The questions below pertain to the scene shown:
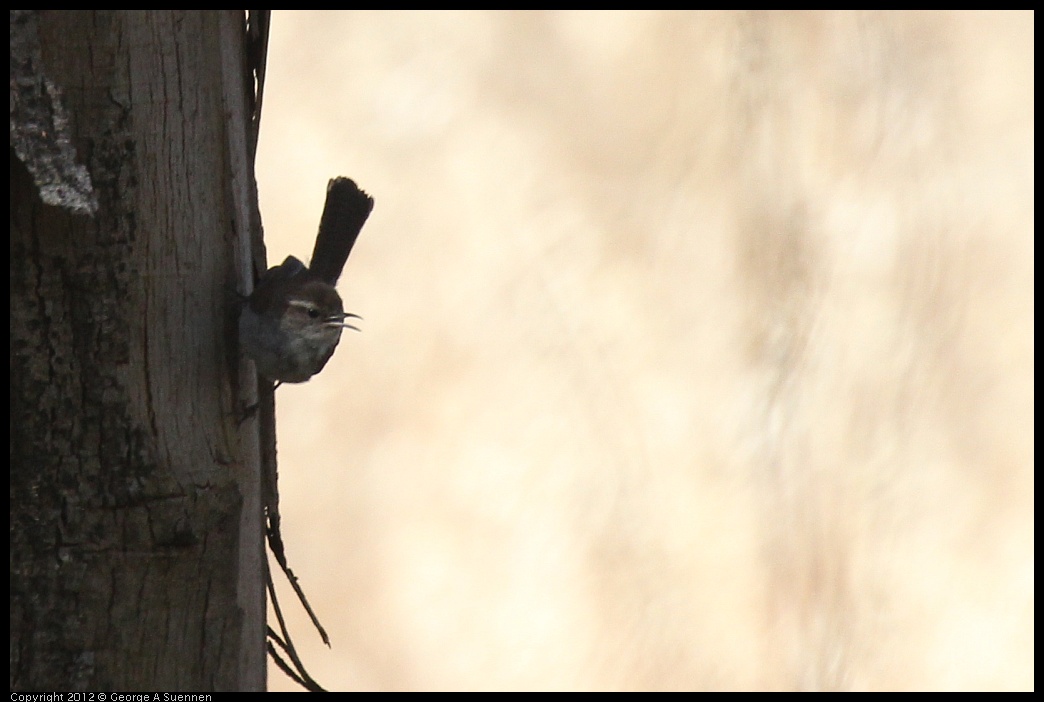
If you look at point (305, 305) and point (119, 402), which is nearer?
point (119, 402)

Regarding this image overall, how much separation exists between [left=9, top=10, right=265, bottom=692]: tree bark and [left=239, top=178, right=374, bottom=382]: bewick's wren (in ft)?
0.64

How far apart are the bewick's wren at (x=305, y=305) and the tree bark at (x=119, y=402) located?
0.64 feet

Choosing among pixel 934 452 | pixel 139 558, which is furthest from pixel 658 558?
pixel 139 558

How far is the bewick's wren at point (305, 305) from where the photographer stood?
1599 millimetres

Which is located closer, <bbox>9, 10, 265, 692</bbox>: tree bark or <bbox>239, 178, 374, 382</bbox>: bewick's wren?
<bbox>9, 10, 265, 692</bbox>: tree bark

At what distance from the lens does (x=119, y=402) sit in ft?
4.26

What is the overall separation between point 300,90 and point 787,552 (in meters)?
1.55

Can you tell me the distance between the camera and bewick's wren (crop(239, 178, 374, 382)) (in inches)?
62.9

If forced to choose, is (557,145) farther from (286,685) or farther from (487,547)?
(286,685)

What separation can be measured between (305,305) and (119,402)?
0.65 metres

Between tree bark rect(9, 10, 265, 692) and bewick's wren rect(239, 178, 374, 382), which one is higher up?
bewick's wren rect(239, 178, 374, 382)

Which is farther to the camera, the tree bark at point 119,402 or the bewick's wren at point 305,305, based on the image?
the bewick's wren at point 305,305

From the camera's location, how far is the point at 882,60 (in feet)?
Result: 7.45

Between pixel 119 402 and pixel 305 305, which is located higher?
pixel 305 305
